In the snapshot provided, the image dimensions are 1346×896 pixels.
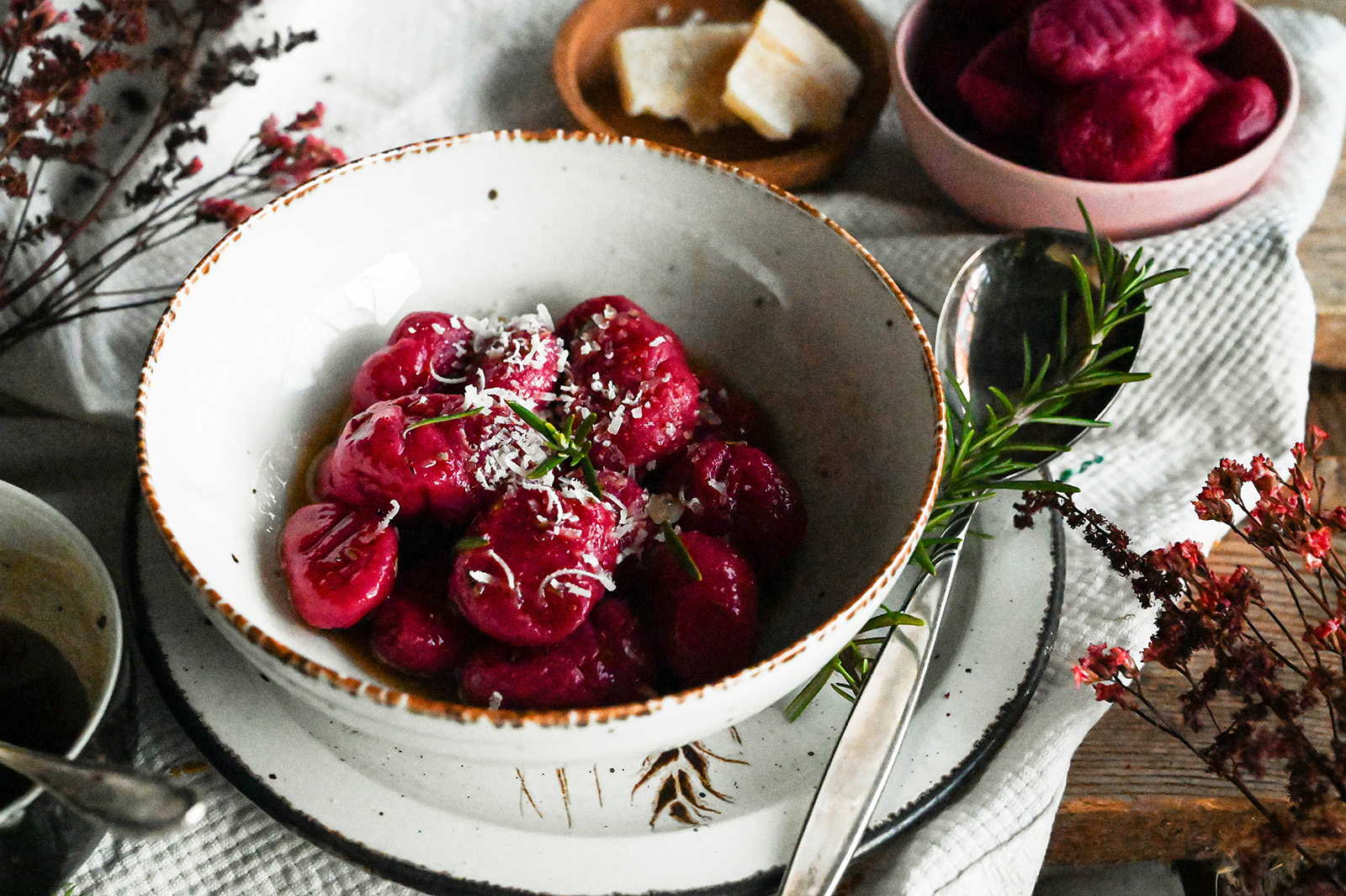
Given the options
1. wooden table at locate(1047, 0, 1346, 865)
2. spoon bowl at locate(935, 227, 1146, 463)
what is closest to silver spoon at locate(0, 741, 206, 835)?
wooden table at locate(1047, 0, 1346, 865)

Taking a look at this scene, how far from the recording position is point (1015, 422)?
1036mm

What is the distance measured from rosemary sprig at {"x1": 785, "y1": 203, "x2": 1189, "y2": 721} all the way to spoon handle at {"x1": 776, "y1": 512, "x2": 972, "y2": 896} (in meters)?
0.02

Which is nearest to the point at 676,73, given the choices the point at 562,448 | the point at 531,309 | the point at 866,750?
the point at 531,309

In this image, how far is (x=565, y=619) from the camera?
78 cm

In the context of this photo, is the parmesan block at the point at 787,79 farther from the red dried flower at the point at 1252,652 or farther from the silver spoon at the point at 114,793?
the silver spoon at the point at 114,793

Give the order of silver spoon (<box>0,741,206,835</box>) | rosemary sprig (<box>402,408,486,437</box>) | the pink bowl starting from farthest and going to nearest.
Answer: the pink bowl < rosemary sprig (<box>402,408,486,437</box>) < silver spoon (<box>0,741,206,835</box>)

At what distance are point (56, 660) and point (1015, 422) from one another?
0.85 metres

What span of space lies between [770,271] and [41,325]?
0.74m

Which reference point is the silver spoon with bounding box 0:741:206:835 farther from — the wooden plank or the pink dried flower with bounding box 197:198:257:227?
the wooden plank

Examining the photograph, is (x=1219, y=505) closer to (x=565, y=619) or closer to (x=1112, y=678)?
(x=1112, y=678)

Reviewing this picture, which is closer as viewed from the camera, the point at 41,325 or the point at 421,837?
the point at 421,837

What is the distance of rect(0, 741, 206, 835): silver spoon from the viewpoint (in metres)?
0.62

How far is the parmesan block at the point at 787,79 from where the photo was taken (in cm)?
141

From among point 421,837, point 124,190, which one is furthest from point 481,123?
point 421,837
